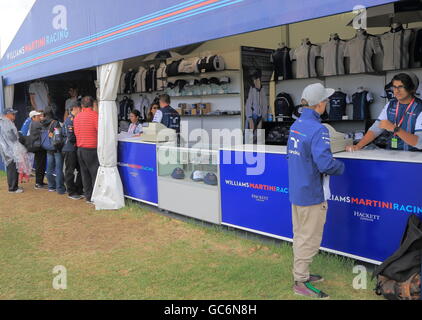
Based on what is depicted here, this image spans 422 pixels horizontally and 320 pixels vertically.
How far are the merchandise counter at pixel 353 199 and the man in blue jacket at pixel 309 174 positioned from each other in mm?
565

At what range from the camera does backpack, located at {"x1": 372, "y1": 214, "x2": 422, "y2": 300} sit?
8.93 ft

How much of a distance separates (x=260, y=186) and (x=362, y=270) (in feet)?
4.14

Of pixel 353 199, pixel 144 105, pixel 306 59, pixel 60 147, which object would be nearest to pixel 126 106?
pixel 144 105

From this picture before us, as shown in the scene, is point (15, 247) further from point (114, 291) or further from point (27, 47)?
point (27, 47)

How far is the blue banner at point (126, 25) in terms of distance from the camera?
11.5ft

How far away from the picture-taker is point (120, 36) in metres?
5.55

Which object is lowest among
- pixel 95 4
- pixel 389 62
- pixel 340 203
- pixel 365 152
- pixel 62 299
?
pixel 62 299

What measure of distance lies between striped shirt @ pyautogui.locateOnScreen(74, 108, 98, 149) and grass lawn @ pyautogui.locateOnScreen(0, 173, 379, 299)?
43.8 inches

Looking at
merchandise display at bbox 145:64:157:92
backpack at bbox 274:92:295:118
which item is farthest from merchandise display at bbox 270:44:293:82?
merchandise display at bbox 145:64:157:92

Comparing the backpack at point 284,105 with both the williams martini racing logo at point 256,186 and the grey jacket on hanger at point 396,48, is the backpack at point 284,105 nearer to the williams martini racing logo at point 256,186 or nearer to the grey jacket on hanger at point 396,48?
the grey jacket on hanger at point 396,48

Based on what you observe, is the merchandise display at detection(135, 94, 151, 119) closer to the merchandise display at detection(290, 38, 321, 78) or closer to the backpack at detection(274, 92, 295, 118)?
the backpack at detection(274, 92, 295, 118)

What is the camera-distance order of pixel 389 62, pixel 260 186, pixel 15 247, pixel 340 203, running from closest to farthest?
1. pixel 340 203
2. pixel 260 186
3. pixel 15 247
4. pixel 389 62

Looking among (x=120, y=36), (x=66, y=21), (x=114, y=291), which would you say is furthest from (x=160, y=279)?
(x=66, y=21)

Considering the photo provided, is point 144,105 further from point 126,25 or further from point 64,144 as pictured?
point 126,25
